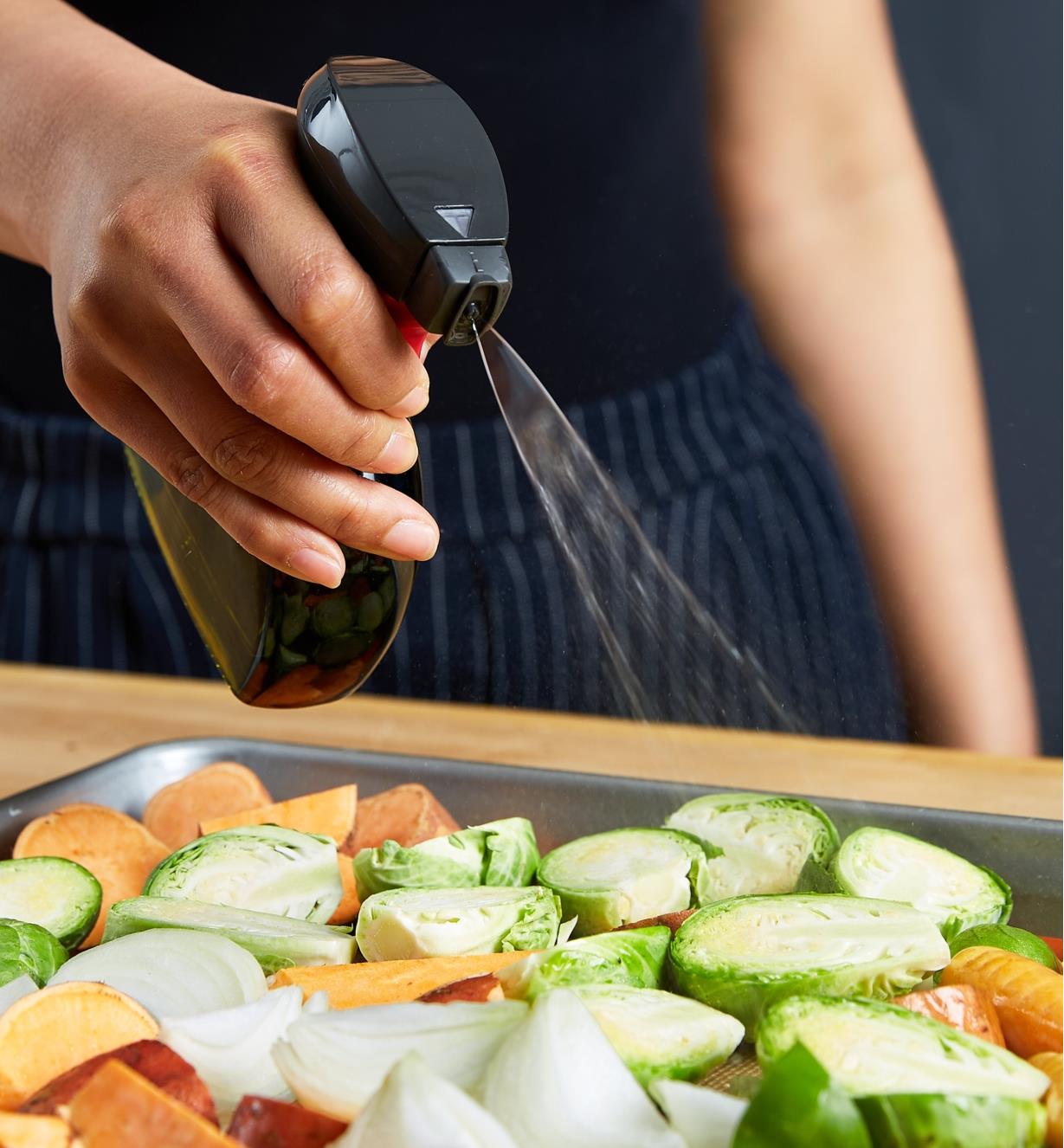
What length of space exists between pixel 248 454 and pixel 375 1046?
31 centimetres

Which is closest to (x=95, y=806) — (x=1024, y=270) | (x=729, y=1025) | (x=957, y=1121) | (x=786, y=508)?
(x=729, y=1025)

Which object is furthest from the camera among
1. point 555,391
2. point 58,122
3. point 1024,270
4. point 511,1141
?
point 1024,270

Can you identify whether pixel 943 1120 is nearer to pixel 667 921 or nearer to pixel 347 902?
pixel 667 921

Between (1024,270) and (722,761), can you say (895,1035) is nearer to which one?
(722,761)

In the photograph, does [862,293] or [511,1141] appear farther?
[862,293]

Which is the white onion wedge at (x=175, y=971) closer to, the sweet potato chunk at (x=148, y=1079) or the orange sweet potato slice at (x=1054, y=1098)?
the sweet potato chunk at (x=148, y=1079)

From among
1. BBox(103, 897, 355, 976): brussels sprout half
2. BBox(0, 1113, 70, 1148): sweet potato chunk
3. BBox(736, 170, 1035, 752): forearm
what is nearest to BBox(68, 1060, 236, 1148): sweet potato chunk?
→ BBox(0, 1113, 70, 1148): sweet potato chunk

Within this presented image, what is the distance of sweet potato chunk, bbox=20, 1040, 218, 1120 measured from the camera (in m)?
0.54

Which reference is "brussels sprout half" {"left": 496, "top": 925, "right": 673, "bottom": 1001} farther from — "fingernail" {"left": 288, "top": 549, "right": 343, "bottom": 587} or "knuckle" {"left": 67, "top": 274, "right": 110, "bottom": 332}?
"knuckle" {"left": 67, "top": 274, "right": 110, "bottom": 332}

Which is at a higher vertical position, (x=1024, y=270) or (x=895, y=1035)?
(x=1024, y=270)

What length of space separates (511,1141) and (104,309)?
0.48 meters

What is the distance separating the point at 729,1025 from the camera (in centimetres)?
66

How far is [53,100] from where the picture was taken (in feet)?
2.86

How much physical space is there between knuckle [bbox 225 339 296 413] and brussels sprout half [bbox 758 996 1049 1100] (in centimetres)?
40
